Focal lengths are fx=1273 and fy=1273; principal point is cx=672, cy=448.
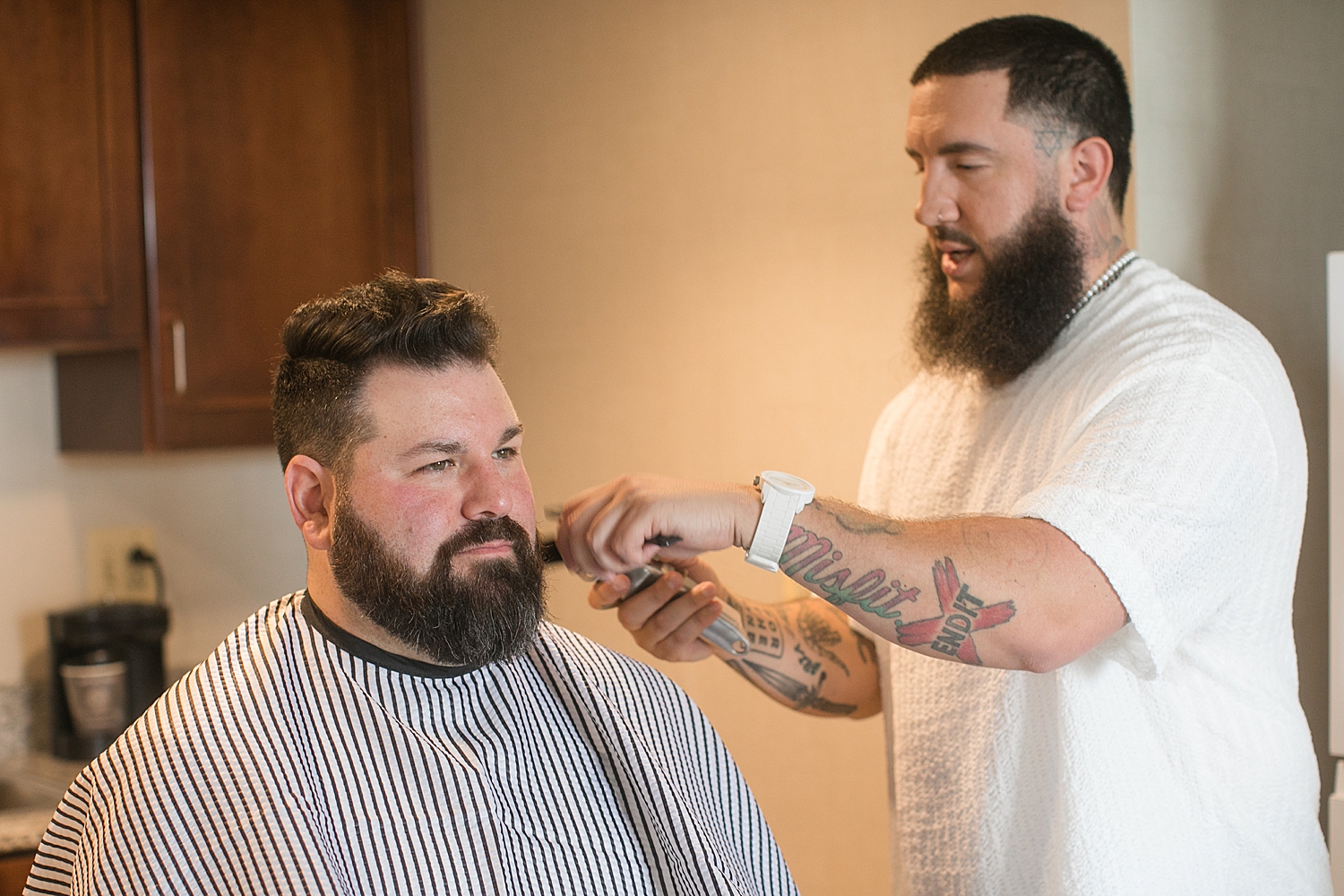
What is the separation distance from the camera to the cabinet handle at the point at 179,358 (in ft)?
9.00

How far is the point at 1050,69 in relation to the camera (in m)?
1.58

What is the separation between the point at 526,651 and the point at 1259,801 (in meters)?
0.91

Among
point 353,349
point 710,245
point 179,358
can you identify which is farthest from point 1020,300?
point 179,358

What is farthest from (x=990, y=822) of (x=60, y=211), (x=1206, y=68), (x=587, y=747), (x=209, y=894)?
(x=60, y=211)

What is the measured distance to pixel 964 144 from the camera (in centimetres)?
160

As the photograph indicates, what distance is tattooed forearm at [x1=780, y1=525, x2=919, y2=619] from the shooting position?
1341 millimetres

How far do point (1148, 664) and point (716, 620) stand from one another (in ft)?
1.85

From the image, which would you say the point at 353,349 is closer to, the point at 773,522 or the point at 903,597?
the point at 773,522

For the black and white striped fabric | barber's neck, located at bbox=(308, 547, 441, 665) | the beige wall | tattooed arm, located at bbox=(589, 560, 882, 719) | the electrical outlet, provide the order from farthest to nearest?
1. the electrical outlet
2. the beige wall
3. tattooed arm, located at bbox=(589, 560, 882, 719)
4. barber's neck, located at bbox=(308, 547, 441, 665)
5. the black and white striped fabric

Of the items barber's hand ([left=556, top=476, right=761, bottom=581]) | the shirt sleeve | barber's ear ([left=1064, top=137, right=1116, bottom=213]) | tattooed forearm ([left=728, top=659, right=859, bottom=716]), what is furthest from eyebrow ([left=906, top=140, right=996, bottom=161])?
tattooed forearm ([left=728, top=659, right=859, bottom=716])

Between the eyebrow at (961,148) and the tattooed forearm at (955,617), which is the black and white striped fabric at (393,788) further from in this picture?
the eyebrow at (961,148)

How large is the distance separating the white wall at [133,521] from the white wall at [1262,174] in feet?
7.26

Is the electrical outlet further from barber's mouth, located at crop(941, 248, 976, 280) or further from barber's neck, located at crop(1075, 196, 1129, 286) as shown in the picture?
barber's neck, located at crop(1075, 196, 1129, 286)

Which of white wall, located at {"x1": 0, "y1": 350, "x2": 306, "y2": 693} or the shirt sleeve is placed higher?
the shirt sleeve
